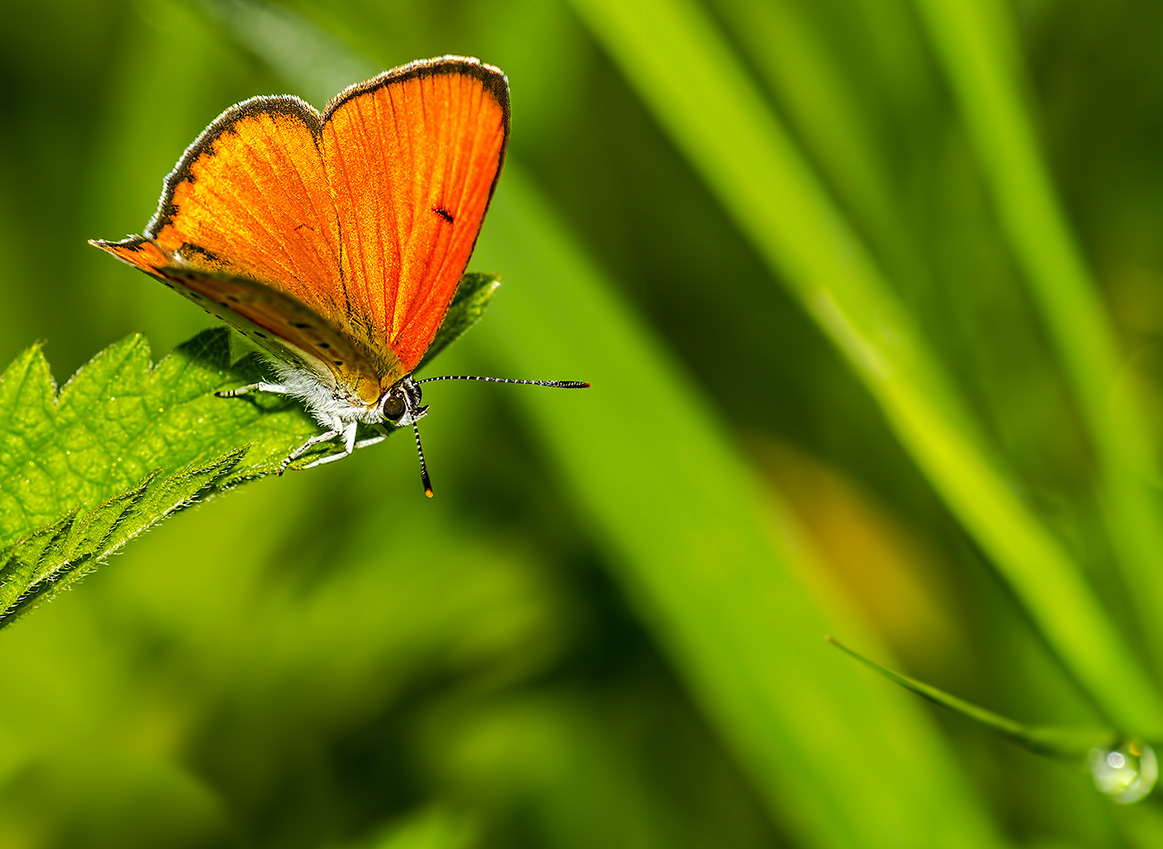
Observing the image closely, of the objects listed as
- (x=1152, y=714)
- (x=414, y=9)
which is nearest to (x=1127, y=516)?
(x=1152, y=714)

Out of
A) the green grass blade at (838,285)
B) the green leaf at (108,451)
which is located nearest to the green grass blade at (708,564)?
the green grass blade at (838,285)

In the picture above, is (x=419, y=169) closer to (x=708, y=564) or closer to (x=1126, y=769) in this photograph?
(x=708, y=564)

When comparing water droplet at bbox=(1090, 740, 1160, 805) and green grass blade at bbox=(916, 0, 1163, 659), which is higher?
green grass blade at bbox=(916, 0, 1163, 659)

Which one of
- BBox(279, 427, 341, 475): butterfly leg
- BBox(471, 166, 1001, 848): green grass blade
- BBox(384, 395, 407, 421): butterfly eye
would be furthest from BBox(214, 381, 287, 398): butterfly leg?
BBox(471, 166, 1001, 848): green grass blade

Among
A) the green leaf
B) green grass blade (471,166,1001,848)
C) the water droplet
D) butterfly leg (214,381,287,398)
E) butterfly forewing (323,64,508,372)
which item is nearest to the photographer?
the green leaf

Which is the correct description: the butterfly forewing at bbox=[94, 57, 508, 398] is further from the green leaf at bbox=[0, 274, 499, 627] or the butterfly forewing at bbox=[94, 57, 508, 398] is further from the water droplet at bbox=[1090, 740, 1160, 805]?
the water droplet at bbox=[1090, 740, 1160, 805]

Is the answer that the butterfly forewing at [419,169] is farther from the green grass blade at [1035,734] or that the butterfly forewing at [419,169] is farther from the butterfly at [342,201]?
the green grass blade at [1035,734]
